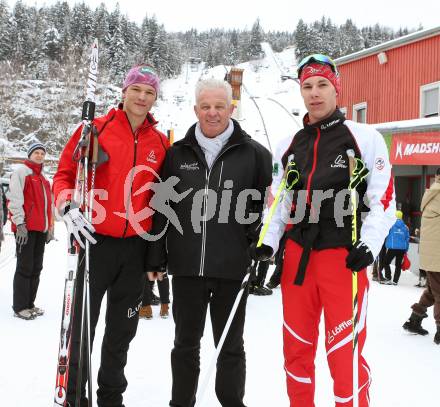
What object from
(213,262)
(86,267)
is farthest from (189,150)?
(86,267)

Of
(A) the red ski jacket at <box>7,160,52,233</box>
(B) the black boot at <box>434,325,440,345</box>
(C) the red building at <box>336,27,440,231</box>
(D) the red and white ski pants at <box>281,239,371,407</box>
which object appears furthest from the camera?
(C) the red building at <box>336,27,440,231</box>

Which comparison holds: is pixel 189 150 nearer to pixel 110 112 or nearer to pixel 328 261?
pixel 110 112

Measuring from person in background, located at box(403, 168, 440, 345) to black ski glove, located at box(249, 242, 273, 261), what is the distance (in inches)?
128

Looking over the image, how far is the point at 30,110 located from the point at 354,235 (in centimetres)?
5287

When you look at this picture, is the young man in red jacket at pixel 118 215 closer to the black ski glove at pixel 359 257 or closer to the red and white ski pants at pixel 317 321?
the red and white ski pants at pixel 317 321

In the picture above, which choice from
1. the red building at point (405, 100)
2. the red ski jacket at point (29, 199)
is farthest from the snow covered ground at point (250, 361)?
the red building at point (405, 100)

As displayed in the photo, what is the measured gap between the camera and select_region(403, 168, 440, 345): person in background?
492cm

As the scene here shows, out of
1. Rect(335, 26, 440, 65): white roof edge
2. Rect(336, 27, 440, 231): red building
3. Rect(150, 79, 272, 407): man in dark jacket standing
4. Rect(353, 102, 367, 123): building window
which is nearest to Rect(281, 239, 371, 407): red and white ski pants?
Rect(150, 79, 272, 407): man in dark jacket standing

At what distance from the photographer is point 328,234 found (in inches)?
90.8

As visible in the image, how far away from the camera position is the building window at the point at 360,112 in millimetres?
18447

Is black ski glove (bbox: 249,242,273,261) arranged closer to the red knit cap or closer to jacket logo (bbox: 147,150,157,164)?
jacket logo (bbox: 147,150,157,164)

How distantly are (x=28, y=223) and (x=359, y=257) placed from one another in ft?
14.2

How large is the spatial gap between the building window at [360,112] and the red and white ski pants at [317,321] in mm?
17386

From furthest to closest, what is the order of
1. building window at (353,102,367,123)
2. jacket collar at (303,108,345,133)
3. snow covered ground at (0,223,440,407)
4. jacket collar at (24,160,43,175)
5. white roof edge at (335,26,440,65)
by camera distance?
building window at (353,102,367,123) → white roof edge at (335,26,440,65) → jacket collar at (24,160,43,175) → snow covered ground at (0,223,440,407) → jacket collar at (303,108,345,133)
